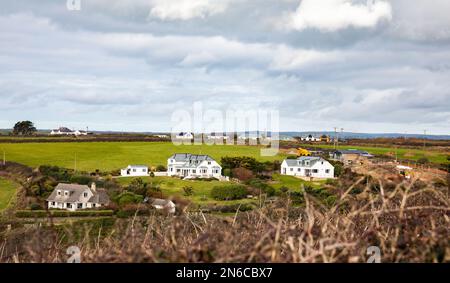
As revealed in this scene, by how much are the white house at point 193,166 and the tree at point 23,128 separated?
317 inches

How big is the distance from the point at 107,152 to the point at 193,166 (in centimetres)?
520

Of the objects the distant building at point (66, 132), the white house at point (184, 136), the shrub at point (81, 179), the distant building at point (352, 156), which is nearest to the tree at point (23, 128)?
the distant building at point (66, 132)

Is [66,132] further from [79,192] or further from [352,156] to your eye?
[352,156]

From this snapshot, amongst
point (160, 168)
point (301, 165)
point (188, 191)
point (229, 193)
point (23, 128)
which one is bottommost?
point (188, 191)

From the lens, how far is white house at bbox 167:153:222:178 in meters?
21.9

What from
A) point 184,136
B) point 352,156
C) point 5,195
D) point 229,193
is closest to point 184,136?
point 184,136

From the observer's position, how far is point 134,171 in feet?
68.5

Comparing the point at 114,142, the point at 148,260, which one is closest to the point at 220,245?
the point at 148,260

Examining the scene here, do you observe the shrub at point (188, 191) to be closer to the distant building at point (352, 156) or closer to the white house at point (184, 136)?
the distant building at point (352, 156)

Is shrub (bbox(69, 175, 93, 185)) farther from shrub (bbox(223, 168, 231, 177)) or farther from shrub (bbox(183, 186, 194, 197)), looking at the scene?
shrub (bbox(223, 168, 231, 177))

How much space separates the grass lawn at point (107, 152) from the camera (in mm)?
21152

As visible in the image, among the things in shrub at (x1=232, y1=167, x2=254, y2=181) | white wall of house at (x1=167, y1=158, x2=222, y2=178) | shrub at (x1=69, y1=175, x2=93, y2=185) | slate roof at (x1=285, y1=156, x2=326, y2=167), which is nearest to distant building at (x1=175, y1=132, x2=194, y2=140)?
white wall of house at (x1=167, y1=158, x2=222, y2=178)
